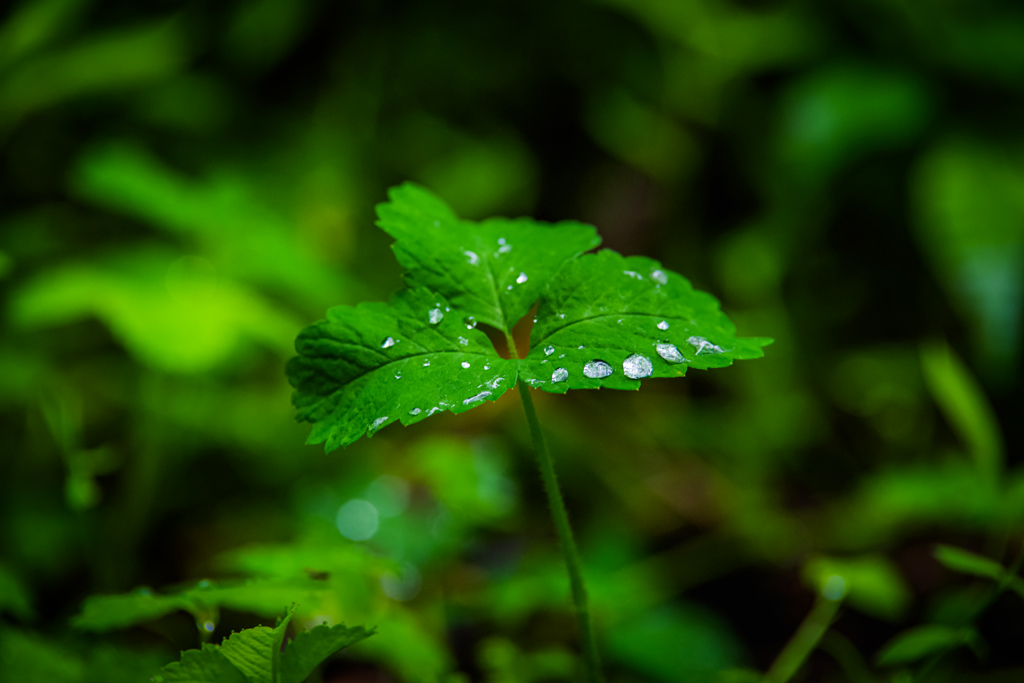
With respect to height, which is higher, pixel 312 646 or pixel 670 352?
pixel 670 352

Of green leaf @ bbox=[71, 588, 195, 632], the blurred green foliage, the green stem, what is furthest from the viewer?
the blurred green foliage

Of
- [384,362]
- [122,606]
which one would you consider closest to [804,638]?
[384,362]

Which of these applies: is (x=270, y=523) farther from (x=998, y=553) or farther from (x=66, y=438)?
(x=998, y=553)

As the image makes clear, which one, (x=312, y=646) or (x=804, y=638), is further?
(x=804, y=638)

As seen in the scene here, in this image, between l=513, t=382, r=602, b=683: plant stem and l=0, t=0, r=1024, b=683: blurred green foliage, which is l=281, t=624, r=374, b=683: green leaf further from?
l=513, t=382, r=602, b=683: plant stem

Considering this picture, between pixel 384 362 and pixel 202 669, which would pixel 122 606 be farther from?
pixel 384 362

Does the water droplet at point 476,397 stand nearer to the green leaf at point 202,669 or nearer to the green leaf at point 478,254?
the green leaf at point 478,254

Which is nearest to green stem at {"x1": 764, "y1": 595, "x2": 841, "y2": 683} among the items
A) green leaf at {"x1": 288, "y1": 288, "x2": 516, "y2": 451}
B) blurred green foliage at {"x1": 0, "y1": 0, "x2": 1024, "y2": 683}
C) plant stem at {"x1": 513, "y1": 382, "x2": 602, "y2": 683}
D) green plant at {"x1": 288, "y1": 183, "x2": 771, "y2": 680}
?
blurred green foliage at {"x1": 0, "y1": 0, "x2": 1024, "y2": 683}
